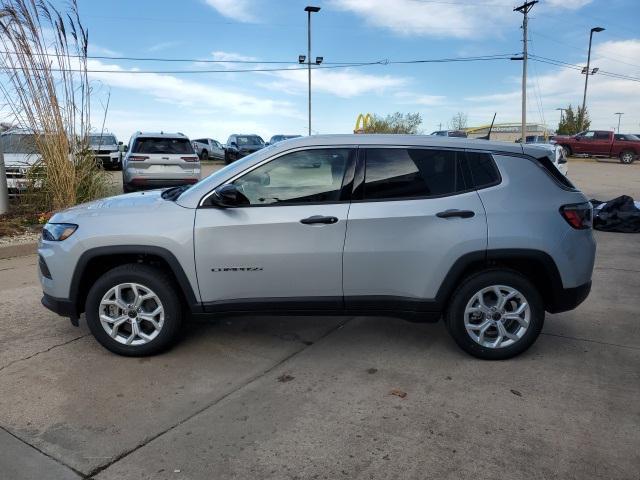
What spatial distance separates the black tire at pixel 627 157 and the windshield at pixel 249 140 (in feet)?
73.0

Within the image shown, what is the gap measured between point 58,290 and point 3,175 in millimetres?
5789

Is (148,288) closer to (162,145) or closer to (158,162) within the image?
(158,162)

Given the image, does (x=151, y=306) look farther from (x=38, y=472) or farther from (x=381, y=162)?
(x=381, y=162)

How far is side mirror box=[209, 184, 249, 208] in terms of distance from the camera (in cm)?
379

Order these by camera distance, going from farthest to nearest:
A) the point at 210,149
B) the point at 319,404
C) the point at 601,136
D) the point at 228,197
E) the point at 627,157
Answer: the point at 210,149, the point at 601,136, the point at 627,157, the point at 228,197, the point at 319,404

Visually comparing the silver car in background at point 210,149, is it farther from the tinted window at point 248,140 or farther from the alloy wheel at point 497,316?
the alloy wheel at point 497,316

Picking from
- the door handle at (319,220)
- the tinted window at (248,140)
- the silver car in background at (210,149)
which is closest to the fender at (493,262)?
the door handle at (319,220)

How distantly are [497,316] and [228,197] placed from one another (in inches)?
86.2

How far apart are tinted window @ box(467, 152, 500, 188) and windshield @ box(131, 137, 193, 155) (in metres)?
9.96

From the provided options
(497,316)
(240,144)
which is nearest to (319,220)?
(497,316)

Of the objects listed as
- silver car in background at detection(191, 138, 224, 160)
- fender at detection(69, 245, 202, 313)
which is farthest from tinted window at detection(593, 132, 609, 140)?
fender at detection(69, 245, 202, 313)

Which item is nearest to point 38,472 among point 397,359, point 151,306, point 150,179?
point 151,306

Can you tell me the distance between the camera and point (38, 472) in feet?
8.89

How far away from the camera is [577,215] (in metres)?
3.93
